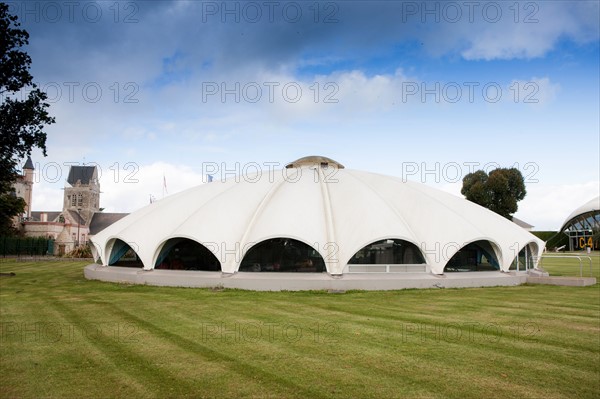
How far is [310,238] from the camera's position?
18328 mm

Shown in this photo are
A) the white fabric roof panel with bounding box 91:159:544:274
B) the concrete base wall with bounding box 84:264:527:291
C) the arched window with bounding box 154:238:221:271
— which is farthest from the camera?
the arched window with bounding box 154:238:221:271

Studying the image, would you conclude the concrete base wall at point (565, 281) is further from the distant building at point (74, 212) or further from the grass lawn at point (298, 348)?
the distant building at point (74, 212)

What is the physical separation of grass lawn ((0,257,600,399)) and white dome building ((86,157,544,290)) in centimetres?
327

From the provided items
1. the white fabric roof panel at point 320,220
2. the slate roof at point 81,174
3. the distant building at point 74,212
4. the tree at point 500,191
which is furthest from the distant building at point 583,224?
the slate roof at point 81,174

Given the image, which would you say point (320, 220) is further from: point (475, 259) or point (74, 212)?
point (74, 212)

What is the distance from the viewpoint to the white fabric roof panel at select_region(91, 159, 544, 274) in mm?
18656

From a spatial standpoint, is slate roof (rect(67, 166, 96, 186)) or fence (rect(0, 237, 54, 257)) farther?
slate roof (rect(67, 166, 96, 186))

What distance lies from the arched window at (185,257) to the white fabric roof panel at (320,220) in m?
0.42

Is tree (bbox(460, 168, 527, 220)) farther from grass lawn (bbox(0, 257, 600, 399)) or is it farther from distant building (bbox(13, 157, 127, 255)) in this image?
distant building (bbox(13, 157, 127, 255))

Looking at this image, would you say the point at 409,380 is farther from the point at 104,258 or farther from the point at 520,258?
the point at 104,258

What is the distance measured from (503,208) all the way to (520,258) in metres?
39.4

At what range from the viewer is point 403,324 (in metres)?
11.0

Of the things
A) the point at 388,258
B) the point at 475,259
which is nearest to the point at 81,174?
the point at 388,258

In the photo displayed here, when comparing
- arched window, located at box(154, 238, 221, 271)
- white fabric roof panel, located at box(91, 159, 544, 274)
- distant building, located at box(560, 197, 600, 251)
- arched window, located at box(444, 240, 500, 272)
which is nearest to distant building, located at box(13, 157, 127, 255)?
white fabric roof panel, located at box(91, 159, 544, 274)
